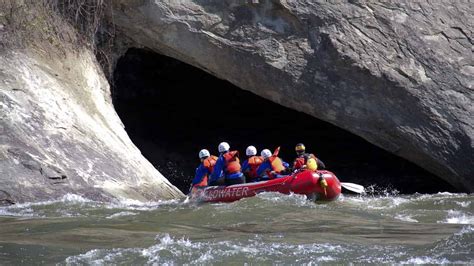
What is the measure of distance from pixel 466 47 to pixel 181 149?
7.17 meters

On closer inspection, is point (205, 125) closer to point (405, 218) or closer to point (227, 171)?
point (227, 171)

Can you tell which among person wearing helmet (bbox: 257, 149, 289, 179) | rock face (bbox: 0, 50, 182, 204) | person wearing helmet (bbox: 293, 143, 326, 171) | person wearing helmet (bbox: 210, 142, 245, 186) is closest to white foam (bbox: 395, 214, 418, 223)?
person wearing helmet (bbox: 293, 143, 326, 171)

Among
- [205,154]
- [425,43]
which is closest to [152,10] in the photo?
[205,154]

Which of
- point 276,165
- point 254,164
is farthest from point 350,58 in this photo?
point 254,164

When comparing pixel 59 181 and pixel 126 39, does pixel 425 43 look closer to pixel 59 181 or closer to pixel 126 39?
pixel 126 39

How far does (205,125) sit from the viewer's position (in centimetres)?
1945

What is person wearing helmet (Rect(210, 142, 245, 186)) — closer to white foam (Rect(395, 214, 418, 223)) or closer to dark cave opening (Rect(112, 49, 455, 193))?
white foam (Rect(395, 214, 418, 223))

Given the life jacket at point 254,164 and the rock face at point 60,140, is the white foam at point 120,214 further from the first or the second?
the life jacket at point 254,164

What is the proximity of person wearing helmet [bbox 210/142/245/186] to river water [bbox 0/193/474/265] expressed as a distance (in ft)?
4.55

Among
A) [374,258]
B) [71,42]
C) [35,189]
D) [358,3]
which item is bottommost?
[374,258]

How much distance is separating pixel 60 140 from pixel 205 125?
771cm

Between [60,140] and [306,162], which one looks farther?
[306,162]

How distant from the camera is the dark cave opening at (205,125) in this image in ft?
58.5

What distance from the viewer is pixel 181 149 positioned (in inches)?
734
